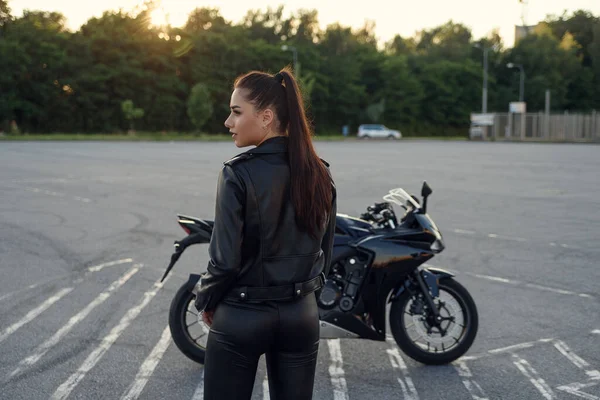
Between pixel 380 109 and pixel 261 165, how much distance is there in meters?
79.7

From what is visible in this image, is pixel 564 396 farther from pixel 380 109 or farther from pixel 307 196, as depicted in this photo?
pixel 380 109

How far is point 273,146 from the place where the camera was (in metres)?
2.27

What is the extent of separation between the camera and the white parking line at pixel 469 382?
13.4 ft

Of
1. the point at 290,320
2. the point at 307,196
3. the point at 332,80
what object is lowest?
the point at 290,320

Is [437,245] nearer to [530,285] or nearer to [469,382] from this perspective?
[469,382]

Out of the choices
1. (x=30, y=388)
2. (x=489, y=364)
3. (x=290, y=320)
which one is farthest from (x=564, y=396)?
(x=30, y=388)

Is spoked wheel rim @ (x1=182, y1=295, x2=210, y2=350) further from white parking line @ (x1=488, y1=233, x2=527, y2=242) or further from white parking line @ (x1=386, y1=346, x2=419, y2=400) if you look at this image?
white parking line @ (x1=488, y1=233, x2=527, y2=242)

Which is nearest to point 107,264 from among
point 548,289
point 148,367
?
point 148,367

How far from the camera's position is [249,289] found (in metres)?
2.27

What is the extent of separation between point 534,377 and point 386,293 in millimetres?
1084

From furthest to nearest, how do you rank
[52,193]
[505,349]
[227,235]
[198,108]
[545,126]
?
[198,108]
[545,126]
[52,193]
[505,349]
[227,235]

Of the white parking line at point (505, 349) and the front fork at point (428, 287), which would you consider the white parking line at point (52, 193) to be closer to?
the front fork at point (428, 287)

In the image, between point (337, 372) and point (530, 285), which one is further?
point (530, 285)

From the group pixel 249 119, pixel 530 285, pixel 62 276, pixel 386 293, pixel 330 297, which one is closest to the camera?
pixel 249 119
